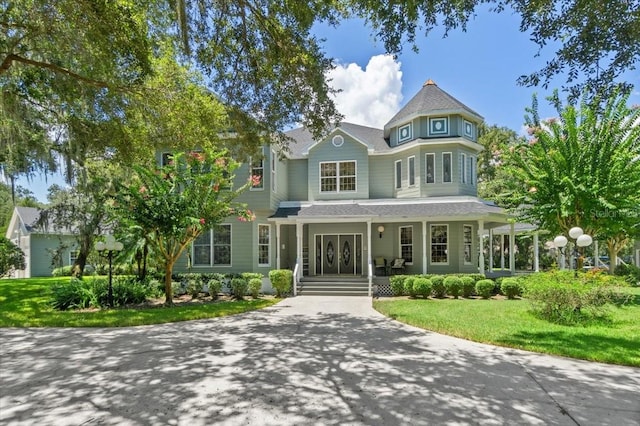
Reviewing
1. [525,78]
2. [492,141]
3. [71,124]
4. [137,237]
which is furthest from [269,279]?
[492,141]

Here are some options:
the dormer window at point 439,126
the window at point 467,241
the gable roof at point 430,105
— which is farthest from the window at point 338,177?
the window at point 467,241

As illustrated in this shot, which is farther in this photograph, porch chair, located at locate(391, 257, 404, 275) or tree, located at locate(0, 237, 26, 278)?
tree, located at locate(0, 237, 26, 278)

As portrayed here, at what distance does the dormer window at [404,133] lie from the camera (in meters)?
17.7

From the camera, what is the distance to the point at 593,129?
12.3m

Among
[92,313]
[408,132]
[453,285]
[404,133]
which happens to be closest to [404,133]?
[404,133]

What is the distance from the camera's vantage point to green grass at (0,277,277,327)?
9.02m

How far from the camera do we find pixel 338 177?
17891 millimetres

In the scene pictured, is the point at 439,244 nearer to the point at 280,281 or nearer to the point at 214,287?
the point at 280,281

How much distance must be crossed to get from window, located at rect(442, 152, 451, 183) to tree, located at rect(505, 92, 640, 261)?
366cm

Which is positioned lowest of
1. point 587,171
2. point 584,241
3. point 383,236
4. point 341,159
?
point 584,241

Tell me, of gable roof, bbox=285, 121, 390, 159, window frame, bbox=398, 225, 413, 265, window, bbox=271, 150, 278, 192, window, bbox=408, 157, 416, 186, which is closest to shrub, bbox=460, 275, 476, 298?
window frame, bbox=398, 225, 413, 265

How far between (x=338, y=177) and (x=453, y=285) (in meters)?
7.22

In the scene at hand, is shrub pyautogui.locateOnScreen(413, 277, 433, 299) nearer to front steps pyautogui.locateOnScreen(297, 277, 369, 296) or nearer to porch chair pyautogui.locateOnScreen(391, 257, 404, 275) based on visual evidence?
front steps pyautogui.locateOnScreen(297, 277, 369, 296)

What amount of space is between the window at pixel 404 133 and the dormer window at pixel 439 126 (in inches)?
41.3
